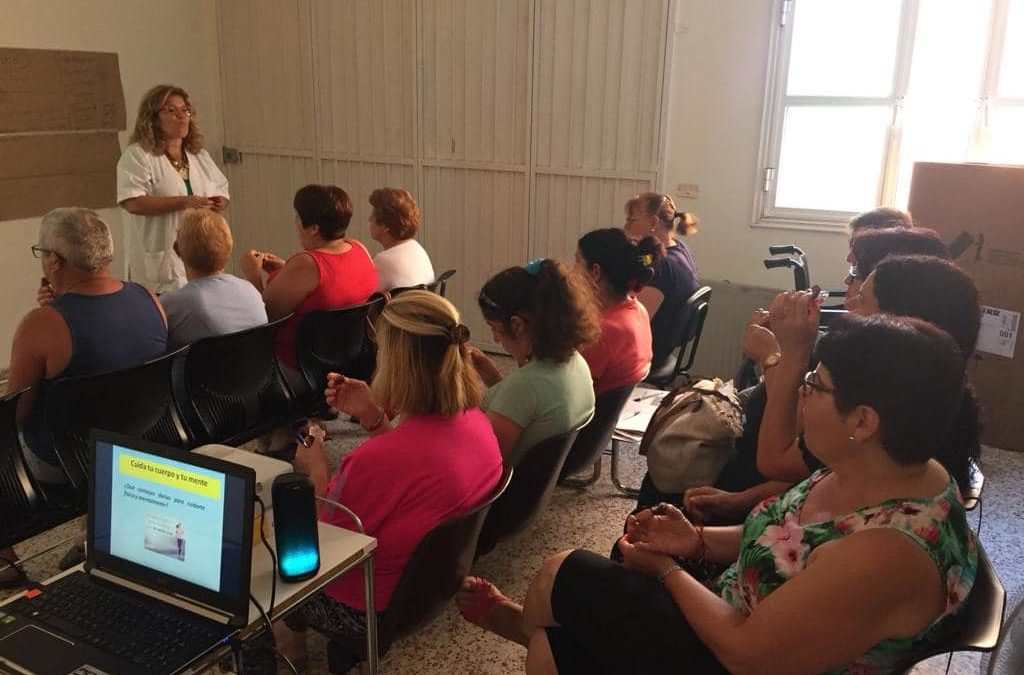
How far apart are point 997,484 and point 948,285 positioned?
217 cm

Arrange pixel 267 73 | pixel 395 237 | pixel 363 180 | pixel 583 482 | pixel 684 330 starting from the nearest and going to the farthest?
pixel 583 482
pixel 684 330
pixel 395 237
pixel 363 180
pixel 267 73

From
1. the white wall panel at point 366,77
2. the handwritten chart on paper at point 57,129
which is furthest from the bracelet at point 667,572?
the handwritten chart on paper at point 57,129

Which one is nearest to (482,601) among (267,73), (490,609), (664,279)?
(490,609)

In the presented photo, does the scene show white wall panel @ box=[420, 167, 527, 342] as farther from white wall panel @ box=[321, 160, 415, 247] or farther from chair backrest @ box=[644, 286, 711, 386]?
chair backrest @ box=[644, 286, 711, 386]

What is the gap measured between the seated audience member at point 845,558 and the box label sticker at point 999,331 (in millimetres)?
2393

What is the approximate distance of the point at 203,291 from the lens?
293 cm

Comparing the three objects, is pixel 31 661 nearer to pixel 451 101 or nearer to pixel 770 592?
pixel 770 592

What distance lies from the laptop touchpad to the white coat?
295 centimetres

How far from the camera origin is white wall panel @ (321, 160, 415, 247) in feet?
18.1

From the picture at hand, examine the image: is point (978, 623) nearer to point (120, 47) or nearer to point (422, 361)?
point (422, 361)

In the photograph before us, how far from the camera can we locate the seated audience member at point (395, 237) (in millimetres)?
3799

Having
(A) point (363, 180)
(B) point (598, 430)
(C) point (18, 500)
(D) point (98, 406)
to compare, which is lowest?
(C) point (18, 500)

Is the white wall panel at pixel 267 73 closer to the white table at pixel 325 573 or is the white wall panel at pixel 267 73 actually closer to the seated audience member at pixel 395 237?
the seated audience member at pixel 395 237

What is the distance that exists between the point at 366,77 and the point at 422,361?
420 cm
